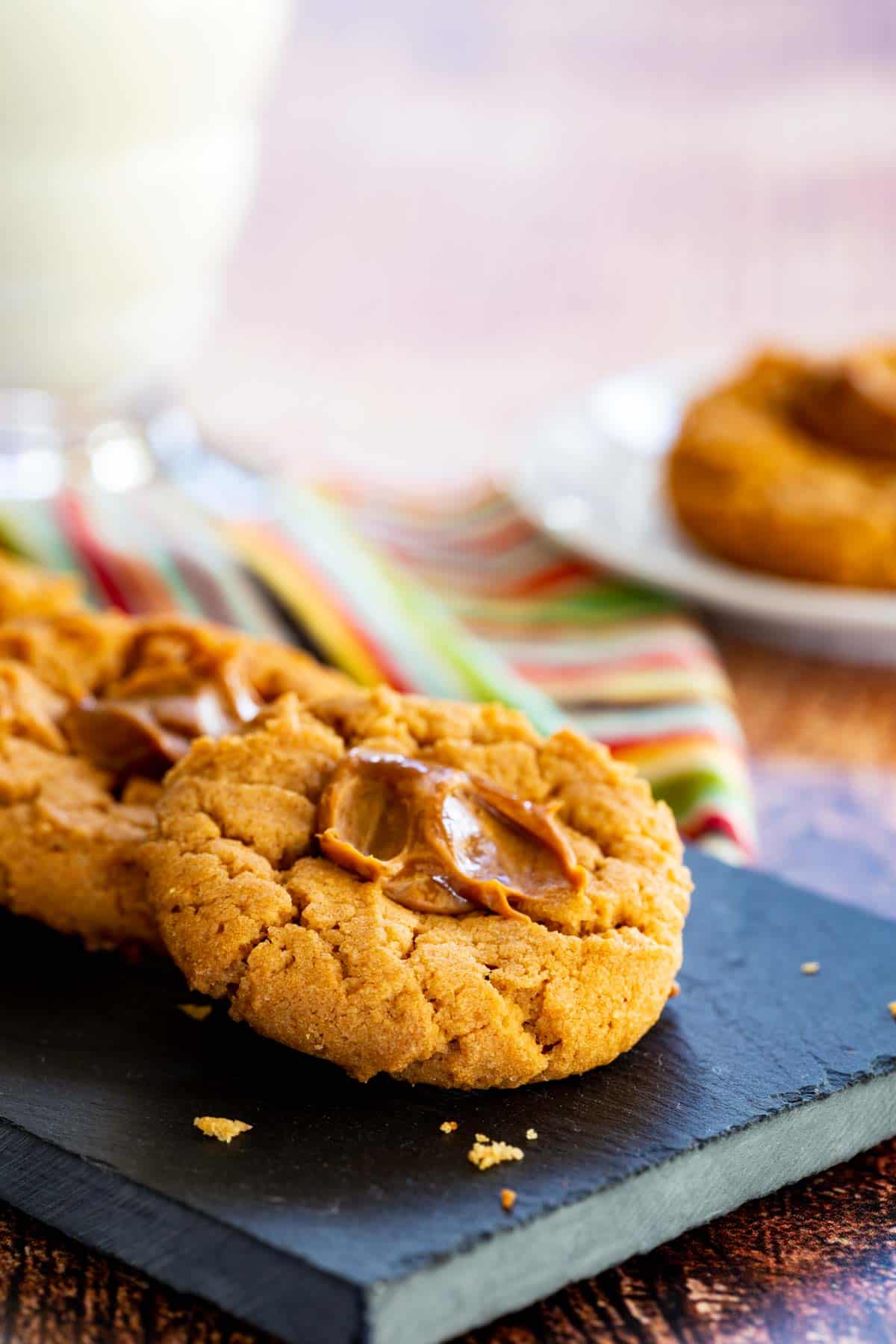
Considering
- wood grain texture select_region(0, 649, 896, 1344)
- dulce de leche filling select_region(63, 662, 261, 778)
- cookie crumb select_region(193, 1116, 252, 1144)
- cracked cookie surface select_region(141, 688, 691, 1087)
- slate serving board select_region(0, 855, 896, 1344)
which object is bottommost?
wood grain texture select_region(0, 649, 896, 1344)

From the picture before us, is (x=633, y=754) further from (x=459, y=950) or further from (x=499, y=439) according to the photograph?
(x=499, y=439)

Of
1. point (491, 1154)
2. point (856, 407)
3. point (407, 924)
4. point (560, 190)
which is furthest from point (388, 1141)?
point (560, 190)

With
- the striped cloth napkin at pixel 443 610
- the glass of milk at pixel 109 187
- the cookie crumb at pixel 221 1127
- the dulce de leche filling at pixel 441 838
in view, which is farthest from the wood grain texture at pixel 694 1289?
the glass of milk at pixel 109 187

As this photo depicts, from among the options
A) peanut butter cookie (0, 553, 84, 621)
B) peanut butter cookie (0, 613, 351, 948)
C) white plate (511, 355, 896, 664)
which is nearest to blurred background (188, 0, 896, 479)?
white plate (511, 355, 896, 664)

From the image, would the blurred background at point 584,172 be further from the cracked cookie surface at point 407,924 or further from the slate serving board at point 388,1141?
the slate serving board at point 388,1141

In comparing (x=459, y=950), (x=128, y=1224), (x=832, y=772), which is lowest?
(x=832, y=772)

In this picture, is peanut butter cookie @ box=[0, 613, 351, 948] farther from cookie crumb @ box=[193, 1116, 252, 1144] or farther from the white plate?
the white plate

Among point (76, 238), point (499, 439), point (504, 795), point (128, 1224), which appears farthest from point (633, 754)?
point (499, 439)
